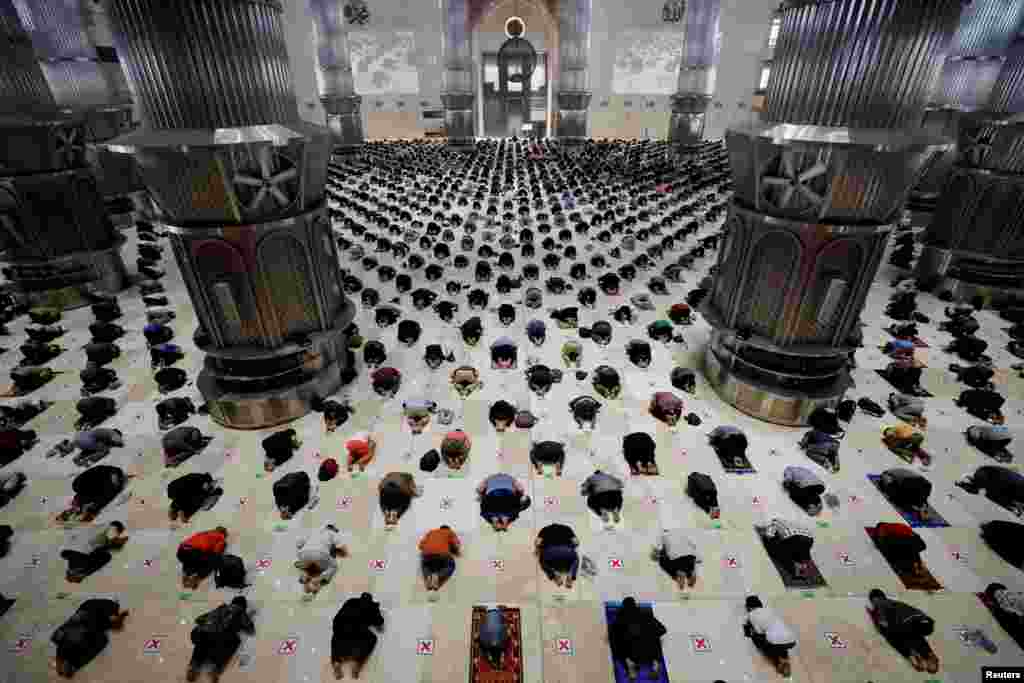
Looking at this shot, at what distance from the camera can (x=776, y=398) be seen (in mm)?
8039

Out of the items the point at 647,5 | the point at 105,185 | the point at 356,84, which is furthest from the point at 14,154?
the point at 647,5

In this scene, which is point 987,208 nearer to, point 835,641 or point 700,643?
point 835,641

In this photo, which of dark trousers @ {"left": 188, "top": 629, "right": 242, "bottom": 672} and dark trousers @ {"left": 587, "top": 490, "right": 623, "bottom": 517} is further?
dark trousers @ {"left": 587, "top": 490, "right": 623, "bottom": 517}

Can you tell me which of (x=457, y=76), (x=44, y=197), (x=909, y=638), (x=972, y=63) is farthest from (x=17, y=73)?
(x=457, y=76)

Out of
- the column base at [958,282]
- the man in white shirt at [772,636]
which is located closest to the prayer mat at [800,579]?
the man in white shirt at [772,636]

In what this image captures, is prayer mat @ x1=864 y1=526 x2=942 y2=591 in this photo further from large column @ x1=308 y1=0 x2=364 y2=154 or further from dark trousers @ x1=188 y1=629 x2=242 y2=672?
large column @ x1=308 y1=0 x2=364 y2=154

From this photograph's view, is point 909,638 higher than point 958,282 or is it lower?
lower

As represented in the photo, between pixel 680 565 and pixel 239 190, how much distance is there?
7.48 meters

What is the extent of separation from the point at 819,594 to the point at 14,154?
1703cm

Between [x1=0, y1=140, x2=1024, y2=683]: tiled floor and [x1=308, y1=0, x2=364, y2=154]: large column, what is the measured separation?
29074 millimetres

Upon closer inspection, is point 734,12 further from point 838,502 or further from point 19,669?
point 19,669

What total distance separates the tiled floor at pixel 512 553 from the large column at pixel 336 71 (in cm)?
2907

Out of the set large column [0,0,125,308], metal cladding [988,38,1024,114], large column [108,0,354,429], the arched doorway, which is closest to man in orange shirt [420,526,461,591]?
large column [108,0,354,429]

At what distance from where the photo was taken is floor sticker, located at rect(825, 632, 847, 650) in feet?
16.4
